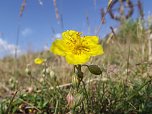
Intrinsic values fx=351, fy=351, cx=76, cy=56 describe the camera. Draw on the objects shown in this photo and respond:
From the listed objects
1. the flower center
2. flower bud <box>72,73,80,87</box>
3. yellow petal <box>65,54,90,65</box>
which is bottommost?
flower bud <box>72,73,80,87</box>

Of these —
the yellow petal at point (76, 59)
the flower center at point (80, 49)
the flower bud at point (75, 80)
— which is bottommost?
the flower bud at point (75, 80)

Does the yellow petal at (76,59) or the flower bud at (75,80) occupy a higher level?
the yellow petal at (76,59)

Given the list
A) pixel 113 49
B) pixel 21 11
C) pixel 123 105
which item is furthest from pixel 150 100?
pixel 113 49

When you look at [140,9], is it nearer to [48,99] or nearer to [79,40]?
[48,99]

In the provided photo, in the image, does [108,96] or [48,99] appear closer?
→ [108,96]

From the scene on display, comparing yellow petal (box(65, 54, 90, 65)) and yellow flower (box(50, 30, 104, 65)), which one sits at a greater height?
yellow flower (box(50, 30, 104, 65))

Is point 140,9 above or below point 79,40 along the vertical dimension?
above
